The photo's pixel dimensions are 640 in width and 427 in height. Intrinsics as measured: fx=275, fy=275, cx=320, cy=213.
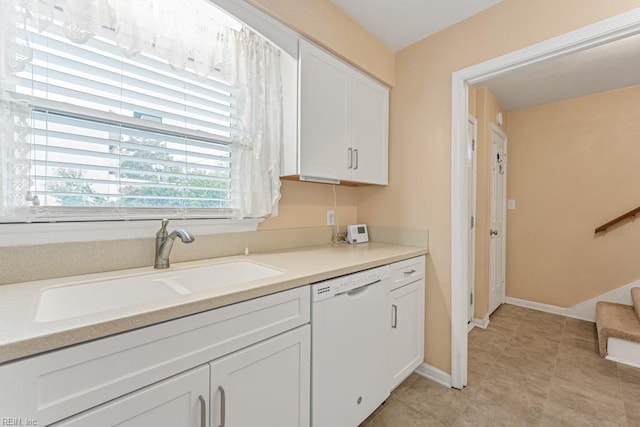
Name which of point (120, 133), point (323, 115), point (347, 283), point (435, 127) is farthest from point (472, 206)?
point (120, 133)

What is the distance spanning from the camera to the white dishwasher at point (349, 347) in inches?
47.1

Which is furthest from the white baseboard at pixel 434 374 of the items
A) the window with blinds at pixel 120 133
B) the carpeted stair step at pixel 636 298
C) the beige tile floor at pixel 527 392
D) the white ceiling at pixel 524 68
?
the white ceiling at pixel 524 68

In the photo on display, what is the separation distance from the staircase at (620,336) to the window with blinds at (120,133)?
9.85ft

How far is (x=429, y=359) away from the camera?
197cm

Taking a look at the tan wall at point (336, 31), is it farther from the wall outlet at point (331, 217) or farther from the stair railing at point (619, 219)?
the stair railing at point (619, 219)

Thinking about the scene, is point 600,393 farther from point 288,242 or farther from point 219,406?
point 219,406

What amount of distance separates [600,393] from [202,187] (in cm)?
277

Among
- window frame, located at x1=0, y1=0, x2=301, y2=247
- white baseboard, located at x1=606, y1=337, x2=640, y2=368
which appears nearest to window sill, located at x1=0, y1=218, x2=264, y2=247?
window frame, located at x1=0, y1=0, x2=301, y2=247

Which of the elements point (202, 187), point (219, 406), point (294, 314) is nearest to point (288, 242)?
point (202, 187)

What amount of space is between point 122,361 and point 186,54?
4.42 feet

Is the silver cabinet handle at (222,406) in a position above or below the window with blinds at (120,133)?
below

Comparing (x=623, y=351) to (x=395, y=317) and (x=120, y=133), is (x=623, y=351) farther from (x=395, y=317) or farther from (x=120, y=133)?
(x=120, y=133)

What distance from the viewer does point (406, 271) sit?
1770mm

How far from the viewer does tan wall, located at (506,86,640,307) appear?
8.96 ft
